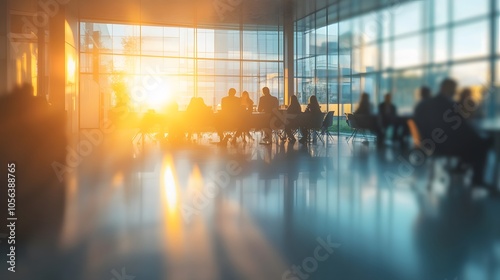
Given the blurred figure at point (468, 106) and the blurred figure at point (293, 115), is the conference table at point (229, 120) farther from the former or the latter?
the blurred figure at point (468, 106)

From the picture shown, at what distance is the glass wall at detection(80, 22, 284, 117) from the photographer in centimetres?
1559

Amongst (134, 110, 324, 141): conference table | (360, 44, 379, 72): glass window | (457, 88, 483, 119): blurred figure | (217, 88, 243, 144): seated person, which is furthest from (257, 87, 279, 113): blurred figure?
(457, 88, 483, 119): blurred figure

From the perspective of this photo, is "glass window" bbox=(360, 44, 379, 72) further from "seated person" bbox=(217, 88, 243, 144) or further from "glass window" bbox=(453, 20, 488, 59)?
"seated person" bbox=(217, 88, 243, 144)

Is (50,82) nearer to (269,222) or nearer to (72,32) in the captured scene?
(72,32)

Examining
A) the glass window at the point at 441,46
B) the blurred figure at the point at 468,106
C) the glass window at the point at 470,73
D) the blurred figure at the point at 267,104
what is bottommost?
the blurred figure at the point at 468,106

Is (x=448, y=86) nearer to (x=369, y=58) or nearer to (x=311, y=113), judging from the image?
(x=369, y=58)

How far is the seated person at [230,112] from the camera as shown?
9906 mm

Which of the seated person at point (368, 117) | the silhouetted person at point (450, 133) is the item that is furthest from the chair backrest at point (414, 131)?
the seated person at point (368, 117)

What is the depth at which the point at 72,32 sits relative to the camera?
13.0m

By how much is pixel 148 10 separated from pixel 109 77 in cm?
298

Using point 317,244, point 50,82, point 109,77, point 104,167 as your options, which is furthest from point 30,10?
point 317,244

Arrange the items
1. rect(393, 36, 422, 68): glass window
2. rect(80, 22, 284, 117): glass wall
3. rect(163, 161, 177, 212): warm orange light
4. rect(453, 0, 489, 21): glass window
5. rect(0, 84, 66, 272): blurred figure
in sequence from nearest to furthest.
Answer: rect(453, 0, 489, 21): glass window < rect(393, 36, 422, 68): glass window < rect(0, 84, 66, 272): blurred figure < rect(163, 161, 177, 212): warm orange light < rect(80, 22, 284, 117): glass wall

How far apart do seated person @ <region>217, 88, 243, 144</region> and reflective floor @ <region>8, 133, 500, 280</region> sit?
16.1 feet

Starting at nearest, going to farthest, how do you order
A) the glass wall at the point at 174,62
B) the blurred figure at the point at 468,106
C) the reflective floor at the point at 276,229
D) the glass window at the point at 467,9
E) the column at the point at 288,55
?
the glass window at the point at 467,9
the blurred figure at the point at 468,106
the reflective floor at the point at 276,229
the glass wall at the point at 174,62
the column at the point at 288,55
